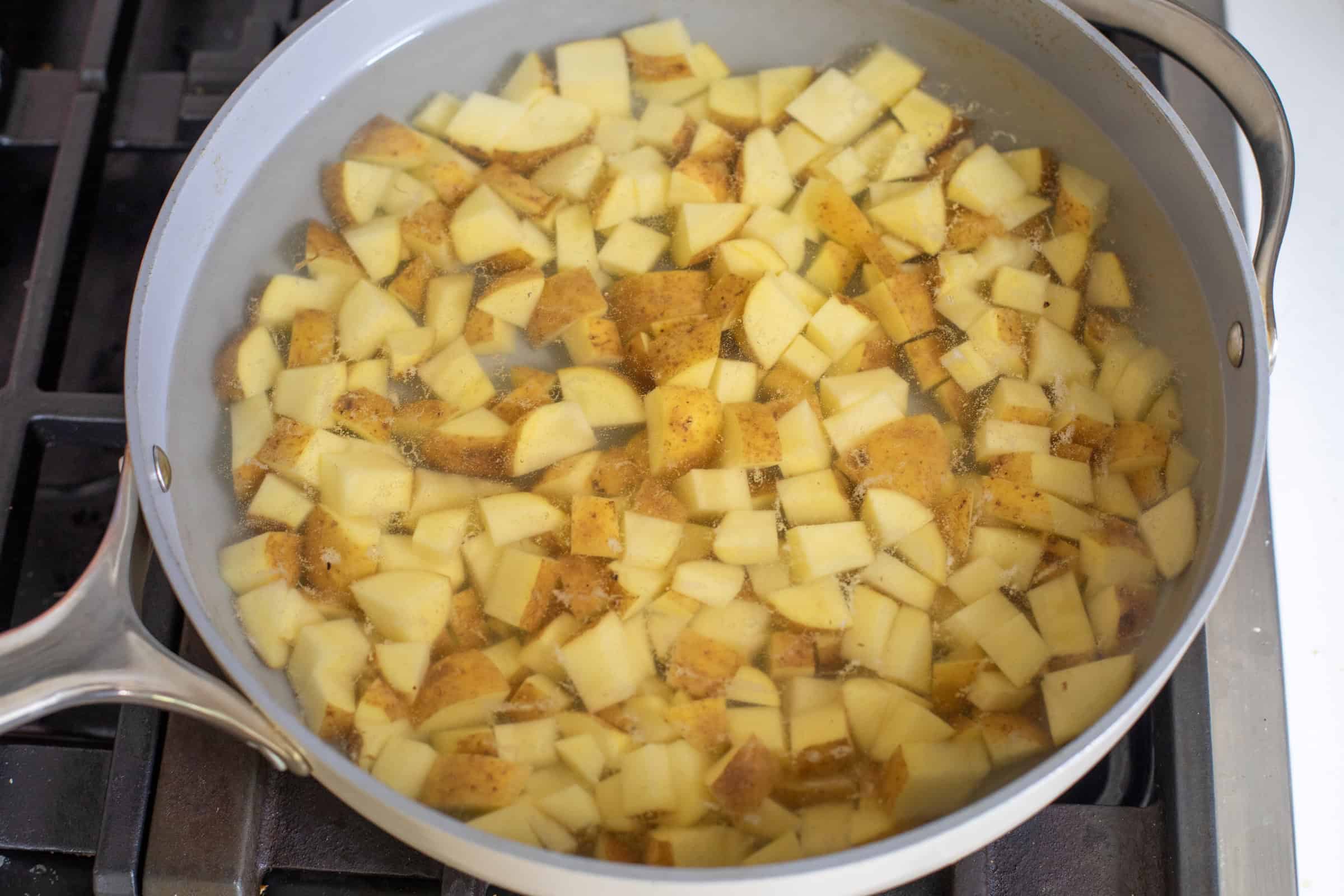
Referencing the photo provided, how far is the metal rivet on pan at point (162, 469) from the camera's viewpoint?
0.81 metres

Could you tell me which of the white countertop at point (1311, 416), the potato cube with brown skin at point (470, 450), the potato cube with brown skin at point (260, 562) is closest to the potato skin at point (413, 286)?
the potato cube with brown skin at point (470, 450)

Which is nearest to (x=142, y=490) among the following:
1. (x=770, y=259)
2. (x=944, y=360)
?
(x=770, y=259)

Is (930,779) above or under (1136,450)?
under

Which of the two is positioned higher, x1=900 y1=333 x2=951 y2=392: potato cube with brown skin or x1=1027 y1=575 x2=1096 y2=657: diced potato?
x1=900 y1=333 x2=951 y2=392: potato cube with brown skin

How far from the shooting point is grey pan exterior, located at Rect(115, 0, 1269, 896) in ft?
2.19

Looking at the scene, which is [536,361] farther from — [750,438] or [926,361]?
[926,361]

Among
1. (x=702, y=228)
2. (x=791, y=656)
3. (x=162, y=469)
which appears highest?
(x=702, y=228)

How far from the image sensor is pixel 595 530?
0.82m

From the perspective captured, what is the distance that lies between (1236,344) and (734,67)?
57 centimetres

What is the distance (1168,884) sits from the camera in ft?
2.72

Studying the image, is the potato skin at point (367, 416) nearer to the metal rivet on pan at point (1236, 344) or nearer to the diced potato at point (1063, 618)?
the diced potato at point (1063, 618)

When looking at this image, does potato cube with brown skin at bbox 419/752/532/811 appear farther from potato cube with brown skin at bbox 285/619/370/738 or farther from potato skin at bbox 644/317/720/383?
potato skin at bbox 644/317/720/383

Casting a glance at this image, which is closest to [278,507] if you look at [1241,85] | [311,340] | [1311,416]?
[311,340]

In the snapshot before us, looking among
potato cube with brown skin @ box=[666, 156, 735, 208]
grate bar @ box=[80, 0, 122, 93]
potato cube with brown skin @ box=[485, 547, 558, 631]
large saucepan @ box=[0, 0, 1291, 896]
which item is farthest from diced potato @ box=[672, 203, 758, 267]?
grate bar @ box=[80, 0, 122, 93]
